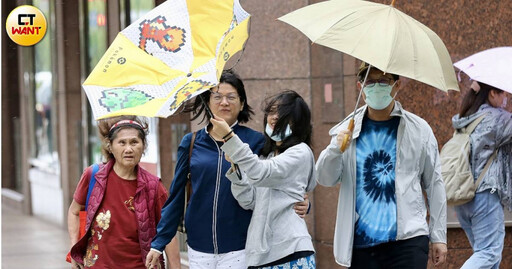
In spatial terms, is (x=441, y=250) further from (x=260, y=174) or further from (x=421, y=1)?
(x=421, y=1)

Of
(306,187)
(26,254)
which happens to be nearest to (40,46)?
(26,254)

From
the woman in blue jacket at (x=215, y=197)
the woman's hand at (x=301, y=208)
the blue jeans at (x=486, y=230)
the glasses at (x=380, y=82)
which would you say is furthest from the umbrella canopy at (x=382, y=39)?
the blue jeans at (x=486, y=230)

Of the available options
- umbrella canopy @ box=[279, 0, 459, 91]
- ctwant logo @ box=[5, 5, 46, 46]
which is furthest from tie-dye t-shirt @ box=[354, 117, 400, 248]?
ctwant logo @ box=[5, 5, 46, 46]

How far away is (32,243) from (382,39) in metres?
8.49

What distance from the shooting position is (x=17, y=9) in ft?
32.3

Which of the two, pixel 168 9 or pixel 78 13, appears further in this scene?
pixel 78 13

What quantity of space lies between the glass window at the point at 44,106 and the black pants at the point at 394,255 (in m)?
9.43

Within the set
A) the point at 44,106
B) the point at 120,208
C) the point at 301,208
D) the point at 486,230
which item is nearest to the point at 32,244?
the point at 44,106

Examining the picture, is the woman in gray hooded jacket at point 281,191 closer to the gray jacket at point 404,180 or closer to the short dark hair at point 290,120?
the short dark hair at point 290,120

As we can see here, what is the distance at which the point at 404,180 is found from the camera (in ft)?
17.9

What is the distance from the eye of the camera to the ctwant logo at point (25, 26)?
9.67 m

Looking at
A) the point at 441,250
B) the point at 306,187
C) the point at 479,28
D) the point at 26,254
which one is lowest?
the point at 26,254

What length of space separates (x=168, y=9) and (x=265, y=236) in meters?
1.22

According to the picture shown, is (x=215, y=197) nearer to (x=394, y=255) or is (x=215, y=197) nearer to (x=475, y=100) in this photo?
(x=394, y=255)
